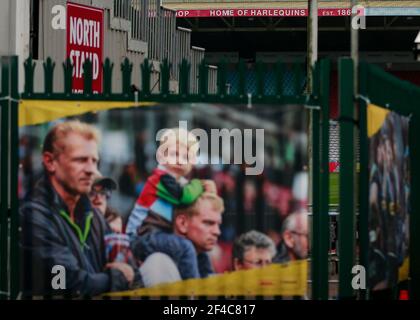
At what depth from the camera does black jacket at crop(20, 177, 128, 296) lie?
26.8 ft

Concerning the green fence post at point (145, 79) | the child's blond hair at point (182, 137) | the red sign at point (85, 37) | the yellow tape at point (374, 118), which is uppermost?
the red sign at point (85, 37)

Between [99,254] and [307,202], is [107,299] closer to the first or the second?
[99,254]

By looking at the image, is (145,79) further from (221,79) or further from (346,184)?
(346,184)

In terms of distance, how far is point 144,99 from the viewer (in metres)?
8.09

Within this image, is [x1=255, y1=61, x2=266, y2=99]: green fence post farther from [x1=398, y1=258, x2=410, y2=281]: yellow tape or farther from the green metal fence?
[x1=398, y1=258, x2=410, y2=281]: yellow tape

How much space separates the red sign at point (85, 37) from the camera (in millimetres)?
18188

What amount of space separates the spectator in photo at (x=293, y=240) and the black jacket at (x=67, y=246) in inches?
48.4

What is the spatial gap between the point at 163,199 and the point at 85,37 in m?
11.1

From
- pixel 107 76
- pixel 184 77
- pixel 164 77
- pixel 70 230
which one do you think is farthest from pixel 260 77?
pixel 70 230

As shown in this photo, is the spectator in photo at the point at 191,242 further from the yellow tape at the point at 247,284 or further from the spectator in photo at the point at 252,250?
the spectator in photo at the point at 252,250

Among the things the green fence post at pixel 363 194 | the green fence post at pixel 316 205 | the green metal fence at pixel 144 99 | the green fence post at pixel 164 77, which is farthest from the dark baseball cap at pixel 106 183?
the green fence post at pixel 363 194

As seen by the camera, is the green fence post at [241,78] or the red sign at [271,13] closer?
the green fence post at [241,78]

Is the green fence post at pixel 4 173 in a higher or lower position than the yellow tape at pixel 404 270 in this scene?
higher

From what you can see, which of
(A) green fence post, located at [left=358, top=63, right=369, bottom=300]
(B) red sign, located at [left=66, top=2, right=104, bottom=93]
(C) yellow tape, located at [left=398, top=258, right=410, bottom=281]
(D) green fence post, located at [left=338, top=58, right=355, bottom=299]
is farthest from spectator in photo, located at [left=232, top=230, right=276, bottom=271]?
(B) red sign, located at [left=66, top=2, right=104, bottom=93]
